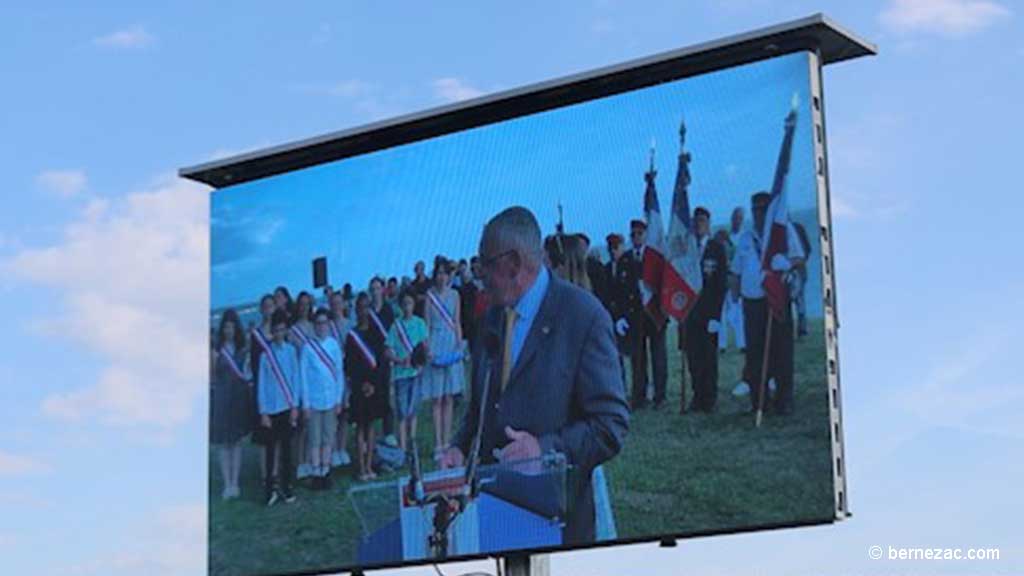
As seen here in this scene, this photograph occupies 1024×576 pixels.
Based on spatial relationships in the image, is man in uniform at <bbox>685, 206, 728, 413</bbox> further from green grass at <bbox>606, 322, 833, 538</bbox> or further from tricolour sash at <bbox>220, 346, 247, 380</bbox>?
tricolour sash at <bbox>220, 346, 247, 380</bbox>

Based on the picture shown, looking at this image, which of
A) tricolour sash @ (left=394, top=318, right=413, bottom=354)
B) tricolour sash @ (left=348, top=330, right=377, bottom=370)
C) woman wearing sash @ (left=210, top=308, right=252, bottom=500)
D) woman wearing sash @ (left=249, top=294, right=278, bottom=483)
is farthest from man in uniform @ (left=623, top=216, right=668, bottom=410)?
woman wearing sash @ (left=210, top=308, right=252, bottom=500)

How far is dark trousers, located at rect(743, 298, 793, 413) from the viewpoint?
2088 centimetres

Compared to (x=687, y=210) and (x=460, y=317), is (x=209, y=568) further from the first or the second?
(x=687, y=210)

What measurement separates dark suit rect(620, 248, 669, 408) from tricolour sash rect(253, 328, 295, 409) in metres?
3.85

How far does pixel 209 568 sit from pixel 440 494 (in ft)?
9.13

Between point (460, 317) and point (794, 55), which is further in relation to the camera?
point (460, 317)

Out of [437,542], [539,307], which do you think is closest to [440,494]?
[437,542]

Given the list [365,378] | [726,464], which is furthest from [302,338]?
[726,464]

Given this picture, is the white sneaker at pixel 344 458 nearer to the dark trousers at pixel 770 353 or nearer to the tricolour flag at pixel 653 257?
the tricolour flag at pixel 653 257

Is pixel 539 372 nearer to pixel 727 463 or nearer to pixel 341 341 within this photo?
pixel 727 463

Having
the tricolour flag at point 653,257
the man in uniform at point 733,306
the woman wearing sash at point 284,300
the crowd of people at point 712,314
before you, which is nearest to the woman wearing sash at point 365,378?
the woman wearing sash at point 284,300

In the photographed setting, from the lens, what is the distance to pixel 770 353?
2100 cm

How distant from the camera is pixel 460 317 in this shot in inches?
909

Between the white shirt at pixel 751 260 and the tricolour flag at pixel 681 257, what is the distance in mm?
389
